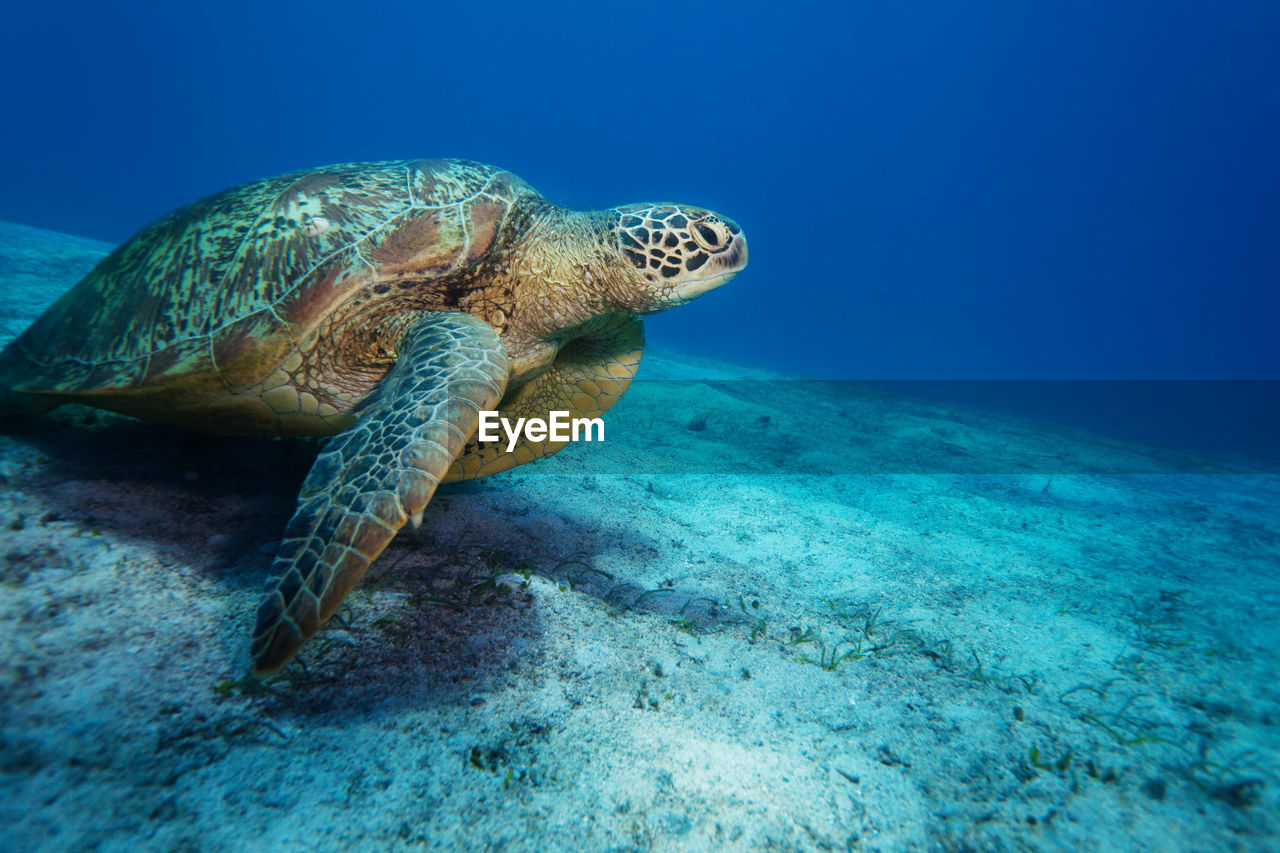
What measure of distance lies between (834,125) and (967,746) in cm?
12056

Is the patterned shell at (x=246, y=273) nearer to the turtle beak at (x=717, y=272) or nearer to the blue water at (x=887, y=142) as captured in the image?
the turtle beak at (x=717, y=272)

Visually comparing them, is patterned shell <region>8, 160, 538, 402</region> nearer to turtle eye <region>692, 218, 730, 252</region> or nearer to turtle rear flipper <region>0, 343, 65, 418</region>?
turtle rear flipper <region>0, 343, 65, 418</region>

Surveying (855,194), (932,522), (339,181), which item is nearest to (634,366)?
(339,181)

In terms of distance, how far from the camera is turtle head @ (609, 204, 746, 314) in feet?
8.66

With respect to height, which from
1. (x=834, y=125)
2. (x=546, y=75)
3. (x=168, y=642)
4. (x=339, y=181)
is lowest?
(x=168, y=642)

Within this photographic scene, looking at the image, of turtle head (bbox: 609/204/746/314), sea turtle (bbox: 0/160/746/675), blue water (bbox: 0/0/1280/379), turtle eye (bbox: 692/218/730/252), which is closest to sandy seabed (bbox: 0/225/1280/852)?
sea turtle (bbox: 0/160/746/675)

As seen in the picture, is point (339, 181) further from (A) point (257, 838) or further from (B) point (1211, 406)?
(B) point (1211, 406)

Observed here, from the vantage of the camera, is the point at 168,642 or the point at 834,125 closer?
the point at 168,642

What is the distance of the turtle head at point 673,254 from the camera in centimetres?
264

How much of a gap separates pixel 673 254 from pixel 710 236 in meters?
0.24

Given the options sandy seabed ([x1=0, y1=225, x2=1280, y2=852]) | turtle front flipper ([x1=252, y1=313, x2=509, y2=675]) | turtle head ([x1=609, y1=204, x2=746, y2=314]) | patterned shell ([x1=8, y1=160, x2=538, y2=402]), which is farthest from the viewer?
turtle head ([x1=609, y1=204, x2=746, y2=314])

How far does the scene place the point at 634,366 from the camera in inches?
134

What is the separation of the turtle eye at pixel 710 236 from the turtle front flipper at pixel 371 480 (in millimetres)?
1302

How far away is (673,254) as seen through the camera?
2637 mm
